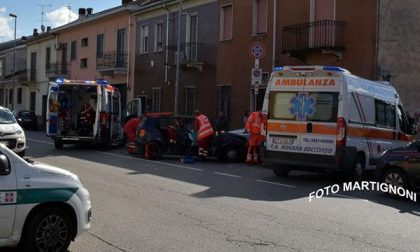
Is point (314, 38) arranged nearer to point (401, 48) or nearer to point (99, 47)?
point (401, 48)

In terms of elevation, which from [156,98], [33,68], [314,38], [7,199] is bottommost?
[7,199]

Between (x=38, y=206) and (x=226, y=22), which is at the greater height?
(x=226, y=22)

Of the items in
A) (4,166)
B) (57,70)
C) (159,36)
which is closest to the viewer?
(4,166)

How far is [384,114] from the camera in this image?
14828 mm

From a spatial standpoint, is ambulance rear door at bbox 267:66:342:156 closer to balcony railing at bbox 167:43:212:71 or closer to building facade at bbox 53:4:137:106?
balcony railing at bbox 167:43:212:71

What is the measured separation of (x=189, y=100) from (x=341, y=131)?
1734 cm

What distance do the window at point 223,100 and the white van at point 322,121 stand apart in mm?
12088

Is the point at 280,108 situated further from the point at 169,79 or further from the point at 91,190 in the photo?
the point at 169,79

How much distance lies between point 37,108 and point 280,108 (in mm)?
40236

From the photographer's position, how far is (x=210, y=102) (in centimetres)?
2756

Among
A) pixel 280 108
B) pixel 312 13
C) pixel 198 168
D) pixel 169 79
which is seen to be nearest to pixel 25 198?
pixel 280 108

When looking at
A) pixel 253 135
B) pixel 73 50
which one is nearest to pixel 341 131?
pixel 253 135

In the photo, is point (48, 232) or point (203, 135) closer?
point (48, 232)

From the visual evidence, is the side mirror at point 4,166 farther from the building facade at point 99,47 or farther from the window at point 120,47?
the window at point 120,47
